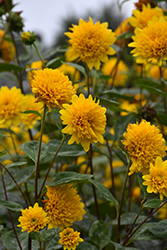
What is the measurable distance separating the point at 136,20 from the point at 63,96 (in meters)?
0.52

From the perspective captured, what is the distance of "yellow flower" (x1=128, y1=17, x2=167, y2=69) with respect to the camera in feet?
2.52

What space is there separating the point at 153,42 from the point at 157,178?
Result: 42 centimetres

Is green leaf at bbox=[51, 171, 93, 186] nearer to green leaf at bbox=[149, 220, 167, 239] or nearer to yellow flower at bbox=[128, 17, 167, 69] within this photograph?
green leaf at bbox=[149, 220, 167, 239]

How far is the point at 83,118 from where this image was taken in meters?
0.52

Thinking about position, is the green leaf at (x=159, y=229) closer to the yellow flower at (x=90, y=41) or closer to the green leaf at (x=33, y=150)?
the green leaf at (x=33, y=150)

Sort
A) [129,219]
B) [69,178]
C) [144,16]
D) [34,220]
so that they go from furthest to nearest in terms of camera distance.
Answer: [144,16]
[129,219]
[69,178]
[34,220]

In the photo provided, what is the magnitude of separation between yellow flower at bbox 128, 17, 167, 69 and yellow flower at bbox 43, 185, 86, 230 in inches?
17.8

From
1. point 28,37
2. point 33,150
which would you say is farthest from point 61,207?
point 28,37

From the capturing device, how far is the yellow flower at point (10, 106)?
802 millimetres

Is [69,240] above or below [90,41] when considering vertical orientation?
below

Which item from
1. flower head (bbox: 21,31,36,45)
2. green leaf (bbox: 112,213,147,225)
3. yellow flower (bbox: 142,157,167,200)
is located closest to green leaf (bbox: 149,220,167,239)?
green leaf (bbox: 112,213,147,225)

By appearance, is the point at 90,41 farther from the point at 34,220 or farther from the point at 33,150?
the point at 34,220

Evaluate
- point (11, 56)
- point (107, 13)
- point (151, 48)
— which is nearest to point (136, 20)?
point (151, 48)

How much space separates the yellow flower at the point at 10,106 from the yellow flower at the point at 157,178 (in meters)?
0.46
